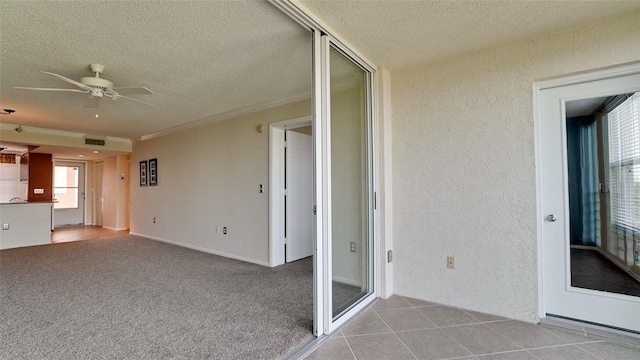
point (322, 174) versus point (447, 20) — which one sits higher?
point (447, 20)

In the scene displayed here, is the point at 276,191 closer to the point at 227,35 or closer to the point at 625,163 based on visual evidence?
the point at 227,35

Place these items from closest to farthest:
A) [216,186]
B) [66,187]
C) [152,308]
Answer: [152,308], [216,186], [66,187]

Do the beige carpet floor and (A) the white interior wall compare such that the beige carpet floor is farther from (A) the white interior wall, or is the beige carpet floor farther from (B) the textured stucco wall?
(B) the textured stucco wall

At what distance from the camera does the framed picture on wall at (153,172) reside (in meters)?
6.16

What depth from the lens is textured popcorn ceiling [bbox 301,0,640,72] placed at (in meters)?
1.92

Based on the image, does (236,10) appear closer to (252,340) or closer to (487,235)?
(252,340)

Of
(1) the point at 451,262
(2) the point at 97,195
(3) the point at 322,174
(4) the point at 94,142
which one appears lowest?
(1) the point at 451,262

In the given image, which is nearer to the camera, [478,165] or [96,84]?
[478,165]

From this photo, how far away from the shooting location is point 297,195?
4430 millimetres

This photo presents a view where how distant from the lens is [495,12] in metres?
2.00

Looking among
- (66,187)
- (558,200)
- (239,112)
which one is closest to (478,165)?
(558,200)

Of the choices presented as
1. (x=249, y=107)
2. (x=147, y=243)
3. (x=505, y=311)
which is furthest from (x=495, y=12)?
(x=147, y=243)

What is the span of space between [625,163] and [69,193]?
477 inches

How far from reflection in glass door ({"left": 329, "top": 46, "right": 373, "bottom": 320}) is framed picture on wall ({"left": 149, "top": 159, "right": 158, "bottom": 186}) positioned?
518 centimetres
